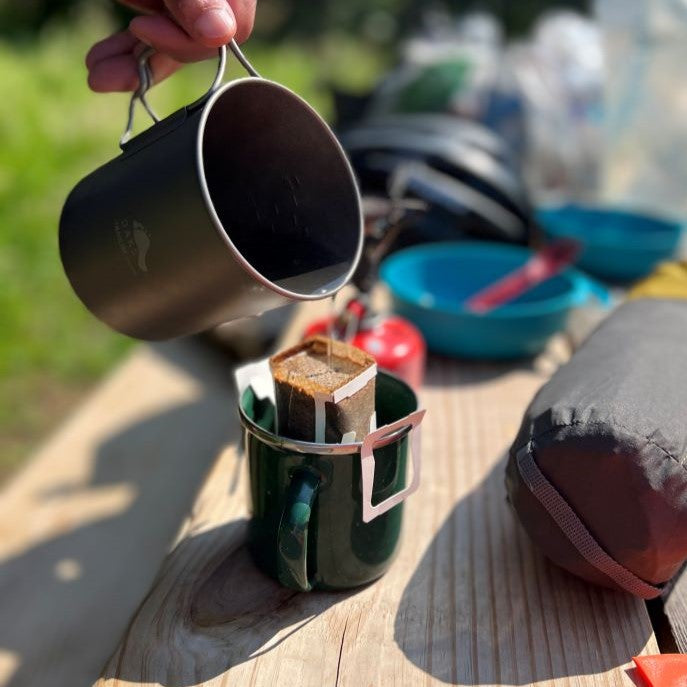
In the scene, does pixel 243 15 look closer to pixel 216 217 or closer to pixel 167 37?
pixel 167 37

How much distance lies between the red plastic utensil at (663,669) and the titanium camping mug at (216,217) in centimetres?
44

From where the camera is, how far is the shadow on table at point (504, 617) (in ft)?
2.43

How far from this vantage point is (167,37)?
89cm

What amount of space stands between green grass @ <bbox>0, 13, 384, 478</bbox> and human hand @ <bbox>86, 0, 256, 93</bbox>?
1.44 meters

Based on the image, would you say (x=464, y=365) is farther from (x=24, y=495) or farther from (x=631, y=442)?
(x=24, y=495)

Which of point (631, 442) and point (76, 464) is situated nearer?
point (631, 442)

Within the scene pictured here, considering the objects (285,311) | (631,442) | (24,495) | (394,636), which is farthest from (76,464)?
(631,442)

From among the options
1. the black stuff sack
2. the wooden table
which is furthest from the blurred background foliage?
the black stuff sack

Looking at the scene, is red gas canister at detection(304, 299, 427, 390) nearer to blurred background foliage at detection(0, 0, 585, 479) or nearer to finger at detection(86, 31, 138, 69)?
finger at detection(86, 31, 138, 69)

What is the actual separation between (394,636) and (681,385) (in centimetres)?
37

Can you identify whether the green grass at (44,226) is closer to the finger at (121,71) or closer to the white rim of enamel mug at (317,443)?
the finger at (121,71)

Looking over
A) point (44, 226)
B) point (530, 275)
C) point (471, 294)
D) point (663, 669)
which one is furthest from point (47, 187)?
point (663, 669)

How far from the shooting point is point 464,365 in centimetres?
136

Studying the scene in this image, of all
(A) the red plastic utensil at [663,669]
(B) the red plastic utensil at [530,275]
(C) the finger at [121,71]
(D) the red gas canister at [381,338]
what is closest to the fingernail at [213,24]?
(C) the finger at [121,71]
